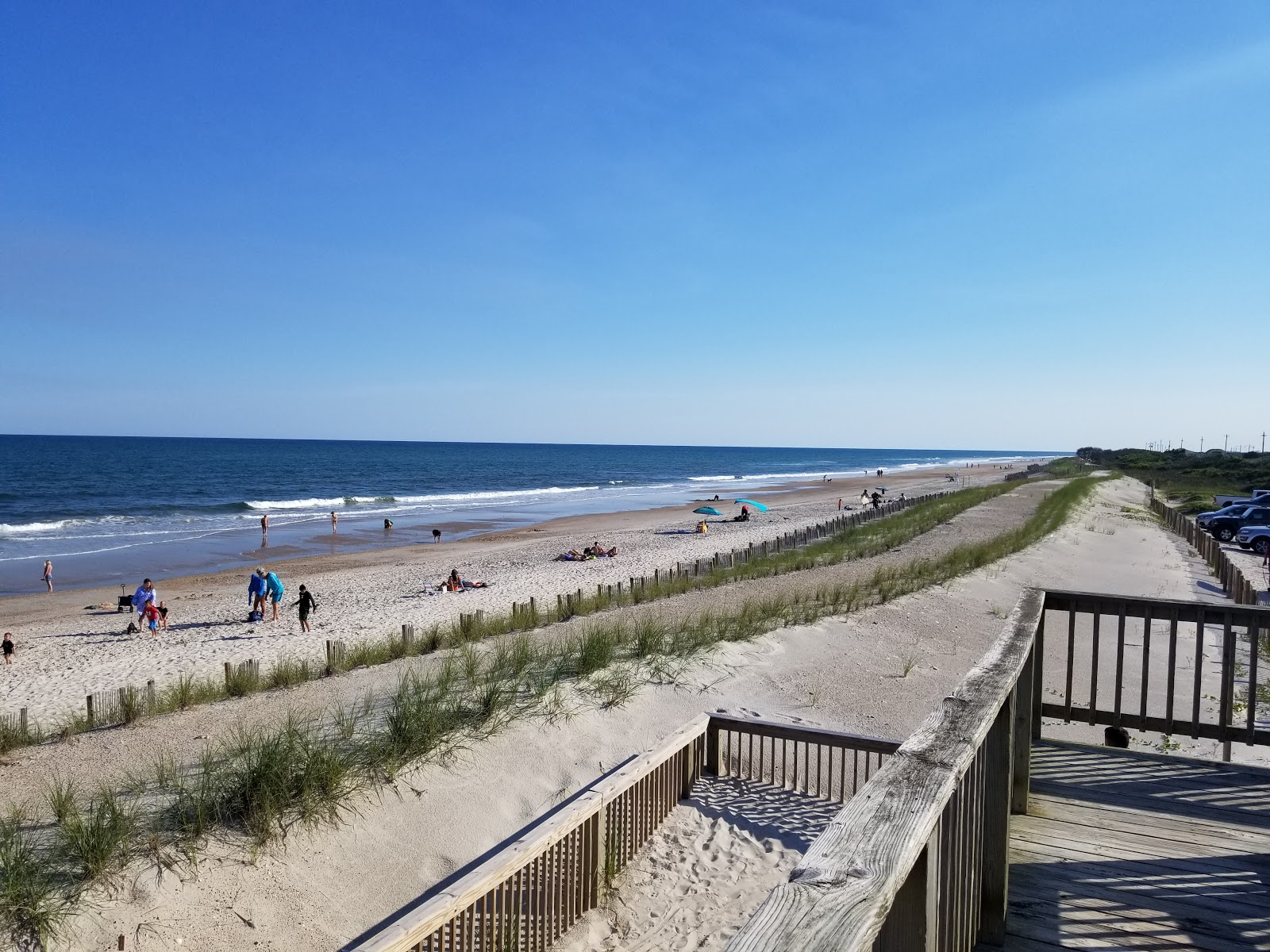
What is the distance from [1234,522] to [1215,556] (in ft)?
38.7

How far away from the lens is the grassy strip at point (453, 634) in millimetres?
9703

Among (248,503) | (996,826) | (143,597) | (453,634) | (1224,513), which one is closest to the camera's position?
(996,826)

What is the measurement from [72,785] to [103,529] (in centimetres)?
4112

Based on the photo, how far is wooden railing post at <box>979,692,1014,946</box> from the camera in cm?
308

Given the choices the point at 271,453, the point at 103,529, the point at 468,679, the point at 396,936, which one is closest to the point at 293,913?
the point at 396,936

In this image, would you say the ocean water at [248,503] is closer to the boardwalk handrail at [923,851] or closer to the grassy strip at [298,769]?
the grassy strip at [298,769]

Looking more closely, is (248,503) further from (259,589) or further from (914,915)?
(914,915)

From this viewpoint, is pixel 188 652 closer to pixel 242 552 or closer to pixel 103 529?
pixel 242 552

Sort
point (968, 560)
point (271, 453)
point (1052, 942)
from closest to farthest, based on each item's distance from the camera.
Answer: point (1052, 942), point (968, 560), point (271, 453)

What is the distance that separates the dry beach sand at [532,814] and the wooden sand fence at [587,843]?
0.72ft

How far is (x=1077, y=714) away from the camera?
5.38m

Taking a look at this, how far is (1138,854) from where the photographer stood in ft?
13.3

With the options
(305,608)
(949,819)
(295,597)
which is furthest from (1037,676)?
(295,597)

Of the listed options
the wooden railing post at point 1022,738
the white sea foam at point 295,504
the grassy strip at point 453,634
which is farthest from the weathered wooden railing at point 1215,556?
the white sea foam at point 295,504
